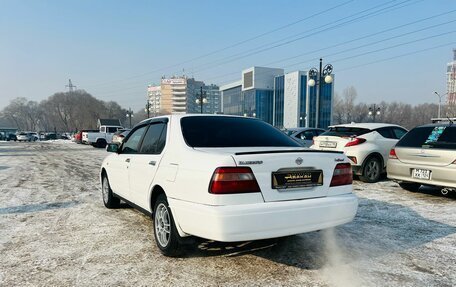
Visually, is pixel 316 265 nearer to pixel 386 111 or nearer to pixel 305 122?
pixel 305 122

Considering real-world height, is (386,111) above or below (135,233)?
above

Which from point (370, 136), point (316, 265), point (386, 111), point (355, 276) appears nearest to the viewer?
point (355, 276)

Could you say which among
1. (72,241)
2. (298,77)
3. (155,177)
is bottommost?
(72,241)

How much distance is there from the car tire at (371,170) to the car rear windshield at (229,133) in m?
5.25

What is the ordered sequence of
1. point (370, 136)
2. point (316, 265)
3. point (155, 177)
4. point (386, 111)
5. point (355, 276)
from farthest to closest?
point (386, 111) < point (370, 136) < point (155, 177) < point (316, 265) < point (355, 276)

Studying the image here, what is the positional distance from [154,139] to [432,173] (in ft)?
17.8

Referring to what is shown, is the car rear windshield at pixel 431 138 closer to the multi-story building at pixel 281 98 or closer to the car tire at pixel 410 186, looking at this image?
the car tire at pixel 410 186

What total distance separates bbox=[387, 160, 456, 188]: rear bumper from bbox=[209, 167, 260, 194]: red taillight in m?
5.02

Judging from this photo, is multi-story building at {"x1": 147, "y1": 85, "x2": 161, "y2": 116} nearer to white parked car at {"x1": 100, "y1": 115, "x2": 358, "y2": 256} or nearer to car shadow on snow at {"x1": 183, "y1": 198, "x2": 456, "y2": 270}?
car shadow on snow at {"x1": 183, "y1": 198, "x2": 456, "y2": 270}

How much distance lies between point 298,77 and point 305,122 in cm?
1049

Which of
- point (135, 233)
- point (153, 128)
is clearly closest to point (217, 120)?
point (153, 128)

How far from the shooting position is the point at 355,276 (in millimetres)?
3268

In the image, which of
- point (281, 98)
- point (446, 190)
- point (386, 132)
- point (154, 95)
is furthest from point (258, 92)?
point (154, 95)

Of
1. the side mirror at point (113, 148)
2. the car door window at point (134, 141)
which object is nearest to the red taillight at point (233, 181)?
the car door window at point (134, 141)
